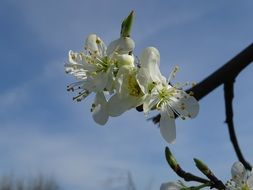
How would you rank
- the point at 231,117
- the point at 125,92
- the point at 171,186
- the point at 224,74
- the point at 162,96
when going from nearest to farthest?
the point at 125,92
the point at 162,96
the point at 171,186
the point at 224,74
the point at 231,117

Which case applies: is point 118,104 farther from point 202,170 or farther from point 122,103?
point 202,170

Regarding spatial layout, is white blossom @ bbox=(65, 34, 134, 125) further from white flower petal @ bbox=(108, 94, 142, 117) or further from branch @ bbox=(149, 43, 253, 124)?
branch @ bbox=(149, 43, 253, 124)

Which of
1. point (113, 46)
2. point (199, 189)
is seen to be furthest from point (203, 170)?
point (113, 46)

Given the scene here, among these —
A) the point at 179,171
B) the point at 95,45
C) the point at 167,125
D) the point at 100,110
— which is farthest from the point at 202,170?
the point at 95,45

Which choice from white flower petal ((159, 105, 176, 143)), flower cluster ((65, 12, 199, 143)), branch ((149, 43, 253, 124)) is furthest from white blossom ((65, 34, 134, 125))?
branch ((149, 43, 253, 124))

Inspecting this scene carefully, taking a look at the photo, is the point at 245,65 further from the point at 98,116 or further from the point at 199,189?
the point at 98,116

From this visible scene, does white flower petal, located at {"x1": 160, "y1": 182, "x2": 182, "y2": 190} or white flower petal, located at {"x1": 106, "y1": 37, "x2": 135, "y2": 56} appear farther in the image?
white flower petal, located at {"x1": 160, "y1": 182, "x2": 182, "y2": 190}
